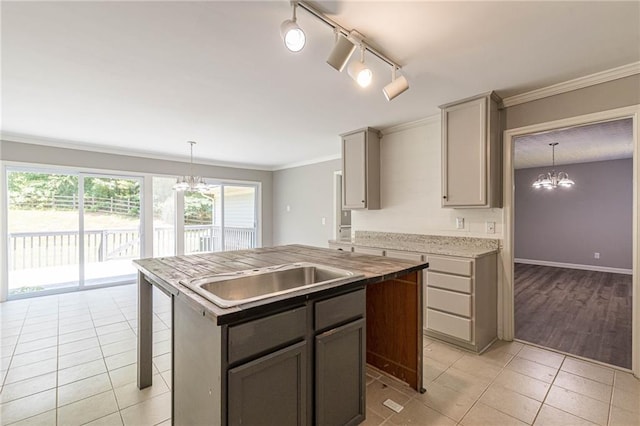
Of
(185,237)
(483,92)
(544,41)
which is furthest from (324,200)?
(544,41)

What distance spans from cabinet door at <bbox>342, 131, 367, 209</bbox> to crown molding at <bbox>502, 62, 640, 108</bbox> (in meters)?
1.59

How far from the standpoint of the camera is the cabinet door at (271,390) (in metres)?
1.11

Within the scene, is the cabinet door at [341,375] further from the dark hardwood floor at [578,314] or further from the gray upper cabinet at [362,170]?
the gray upper cabinet at [362,170]

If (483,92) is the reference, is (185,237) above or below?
below

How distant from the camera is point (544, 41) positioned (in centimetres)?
180

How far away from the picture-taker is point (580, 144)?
14.6ft

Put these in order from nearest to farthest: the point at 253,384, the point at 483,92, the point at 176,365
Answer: the point at 253,384
the point at 176,365
the point at 483,92

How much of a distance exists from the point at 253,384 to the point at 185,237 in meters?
5.12

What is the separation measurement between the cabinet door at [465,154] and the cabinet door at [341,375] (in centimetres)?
182

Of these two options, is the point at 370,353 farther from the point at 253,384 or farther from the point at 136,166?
the point at 136,166

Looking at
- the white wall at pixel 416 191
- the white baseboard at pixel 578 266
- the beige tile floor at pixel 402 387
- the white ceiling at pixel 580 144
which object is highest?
the white ceiling at pixel 580 144

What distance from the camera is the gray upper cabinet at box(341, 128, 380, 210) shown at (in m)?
3.65

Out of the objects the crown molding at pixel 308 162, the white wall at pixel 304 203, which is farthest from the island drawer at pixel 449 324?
the crown molding at pixel 308 162

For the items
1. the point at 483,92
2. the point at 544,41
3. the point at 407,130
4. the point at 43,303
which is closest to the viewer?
the point at 544,41
